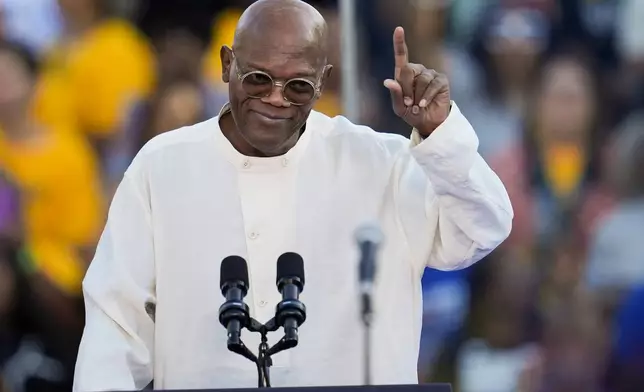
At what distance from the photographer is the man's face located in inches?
146

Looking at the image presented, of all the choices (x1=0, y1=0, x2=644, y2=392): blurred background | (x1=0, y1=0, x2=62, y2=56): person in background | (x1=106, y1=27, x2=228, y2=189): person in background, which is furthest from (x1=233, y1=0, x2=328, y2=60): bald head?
(x1=0, y1=0, x2=62, y2=56): person in background

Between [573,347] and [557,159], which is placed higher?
[557,159]

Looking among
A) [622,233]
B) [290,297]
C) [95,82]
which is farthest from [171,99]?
[290,297]

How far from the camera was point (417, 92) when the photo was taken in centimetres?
364

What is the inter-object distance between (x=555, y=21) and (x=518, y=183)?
877 mm

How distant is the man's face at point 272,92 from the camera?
12.2 feet

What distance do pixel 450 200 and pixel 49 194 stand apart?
350 cm

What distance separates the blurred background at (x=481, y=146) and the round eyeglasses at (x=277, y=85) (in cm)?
298

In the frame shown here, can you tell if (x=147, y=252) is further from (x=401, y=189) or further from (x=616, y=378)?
(x=616, y=378)

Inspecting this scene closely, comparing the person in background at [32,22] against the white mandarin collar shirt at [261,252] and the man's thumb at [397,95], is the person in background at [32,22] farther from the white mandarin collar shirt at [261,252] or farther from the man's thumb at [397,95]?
the man's thumb at [397,95]

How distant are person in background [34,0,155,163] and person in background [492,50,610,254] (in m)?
1.90

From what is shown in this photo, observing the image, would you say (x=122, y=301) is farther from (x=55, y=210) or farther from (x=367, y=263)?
(x=55, y=210)

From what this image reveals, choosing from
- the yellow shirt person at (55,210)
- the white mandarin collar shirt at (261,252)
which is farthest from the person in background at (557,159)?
the white mandarin collar shirt at (261,252)

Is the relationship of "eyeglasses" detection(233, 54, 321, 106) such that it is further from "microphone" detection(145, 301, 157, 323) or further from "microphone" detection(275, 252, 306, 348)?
"microphone" detection(145, 301, 157, 323)
